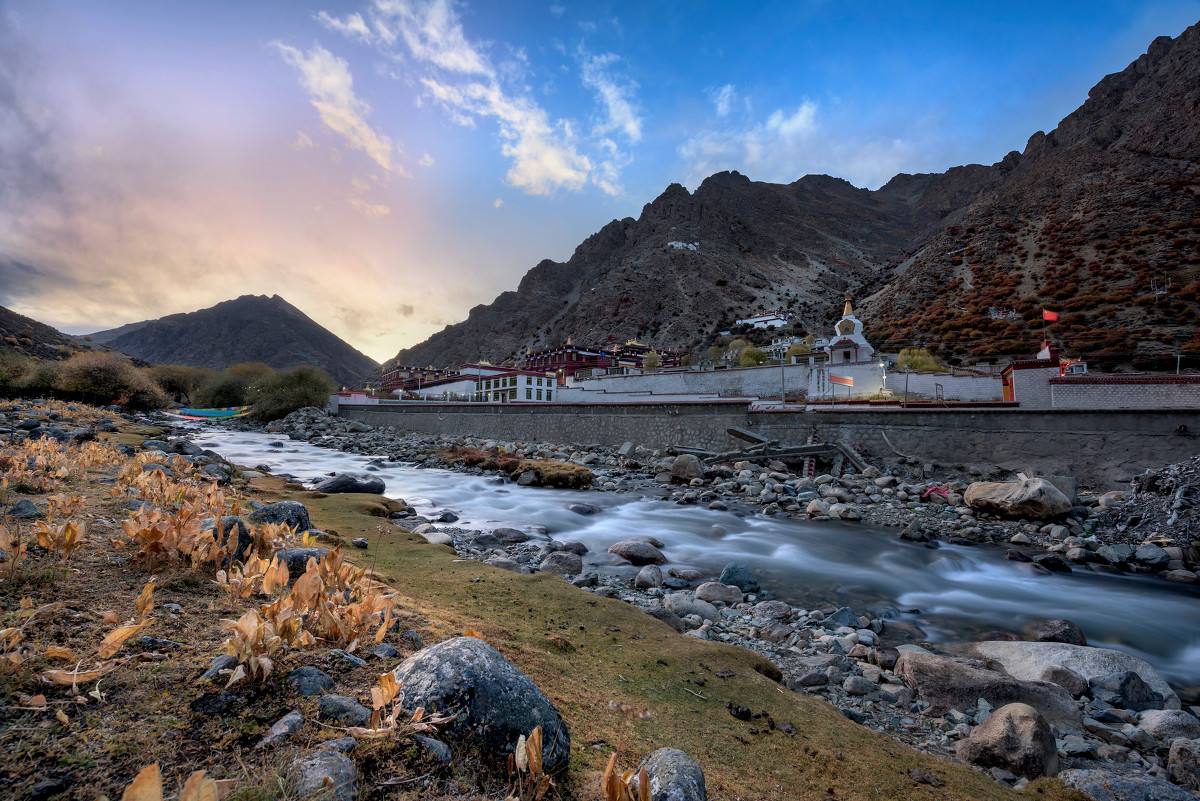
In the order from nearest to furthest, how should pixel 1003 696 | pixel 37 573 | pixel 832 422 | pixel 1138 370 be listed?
Result: pixel 37 573, pixel 1003 696, pixel 832 422, pixel 1138 370

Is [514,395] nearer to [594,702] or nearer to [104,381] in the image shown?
[104,381]

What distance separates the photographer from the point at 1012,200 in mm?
79688

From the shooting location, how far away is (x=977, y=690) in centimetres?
542

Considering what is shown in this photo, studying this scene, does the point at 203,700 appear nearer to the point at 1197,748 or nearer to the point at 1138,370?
the point at 1197,748

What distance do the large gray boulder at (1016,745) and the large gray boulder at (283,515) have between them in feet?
23.1

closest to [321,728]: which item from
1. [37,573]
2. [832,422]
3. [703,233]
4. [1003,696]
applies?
[37,573]

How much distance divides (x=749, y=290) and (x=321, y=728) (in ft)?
399

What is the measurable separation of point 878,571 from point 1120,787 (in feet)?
24.5

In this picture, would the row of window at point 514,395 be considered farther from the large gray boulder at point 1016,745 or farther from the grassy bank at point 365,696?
the large gray boulder at point 1016,745

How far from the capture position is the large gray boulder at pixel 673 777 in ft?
7.24

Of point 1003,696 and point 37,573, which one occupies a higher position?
point 37,573

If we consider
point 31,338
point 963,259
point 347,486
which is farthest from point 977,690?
point 31,338

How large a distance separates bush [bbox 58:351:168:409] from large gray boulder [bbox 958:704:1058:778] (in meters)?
46.5

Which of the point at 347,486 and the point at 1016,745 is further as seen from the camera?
the point at 347,486
